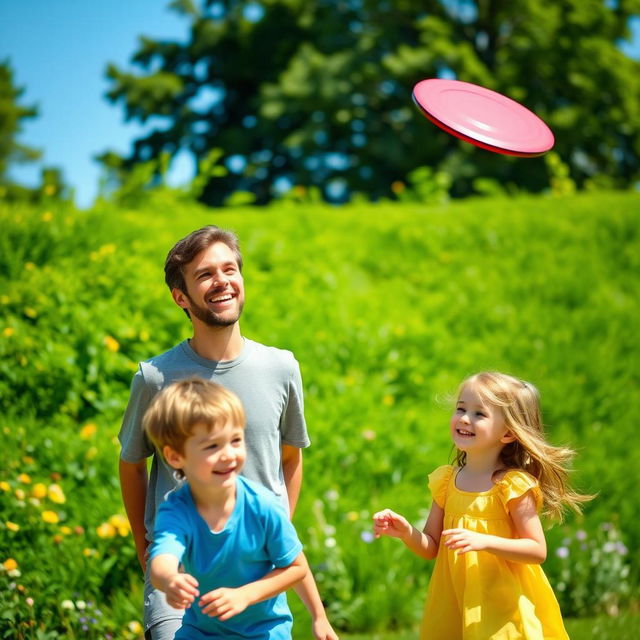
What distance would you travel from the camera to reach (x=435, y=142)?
54.2ft

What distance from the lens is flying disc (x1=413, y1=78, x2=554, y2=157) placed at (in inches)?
122

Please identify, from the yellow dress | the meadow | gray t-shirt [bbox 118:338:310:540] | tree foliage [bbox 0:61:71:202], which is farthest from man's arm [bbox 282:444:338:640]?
tree foliage [bbox 0:61:71:202]

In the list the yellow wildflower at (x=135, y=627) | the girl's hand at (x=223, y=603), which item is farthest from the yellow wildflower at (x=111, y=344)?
the girl's hand at (x=223, y=603)

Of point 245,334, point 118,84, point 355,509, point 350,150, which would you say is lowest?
point 355,509

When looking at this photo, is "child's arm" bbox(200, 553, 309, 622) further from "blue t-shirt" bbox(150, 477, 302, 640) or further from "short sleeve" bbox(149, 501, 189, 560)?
"short sleeve" bbox(149, 501, 189, 560)

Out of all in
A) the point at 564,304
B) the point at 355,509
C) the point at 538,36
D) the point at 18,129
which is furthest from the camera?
the point at 18,129

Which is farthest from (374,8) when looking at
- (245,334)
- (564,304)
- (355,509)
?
(355,509)

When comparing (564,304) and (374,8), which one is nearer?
(564,304)

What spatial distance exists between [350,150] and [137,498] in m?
14.6

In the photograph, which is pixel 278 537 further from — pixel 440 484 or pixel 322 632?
pixel 440 484

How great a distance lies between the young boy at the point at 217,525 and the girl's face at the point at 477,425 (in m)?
0.75

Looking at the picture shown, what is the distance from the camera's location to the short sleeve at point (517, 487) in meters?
2.76

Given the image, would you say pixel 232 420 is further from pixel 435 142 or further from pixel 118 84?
pixel 118 84

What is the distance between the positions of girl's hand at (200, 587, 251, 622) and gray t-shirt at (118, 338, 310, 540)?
2.00 feet
